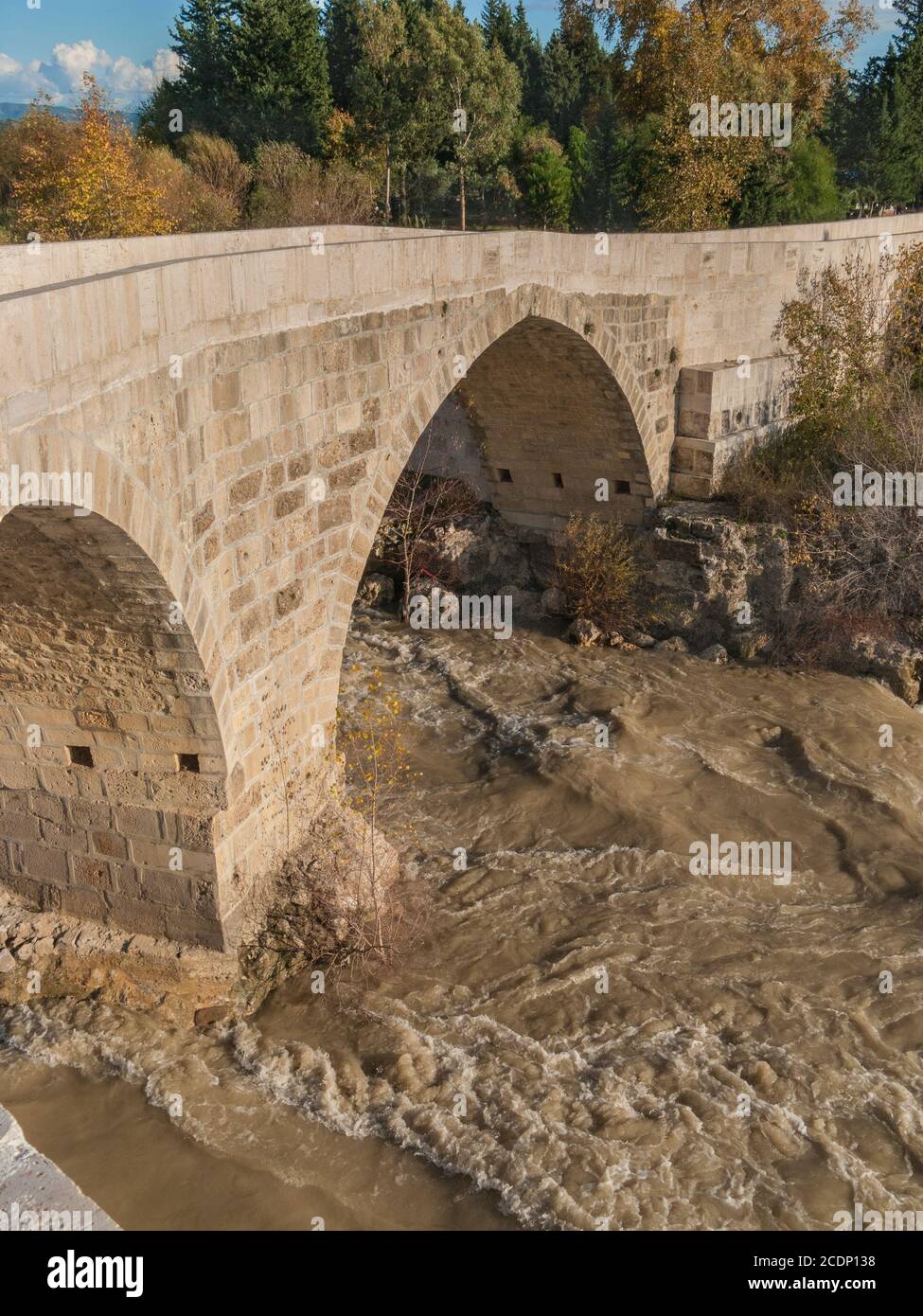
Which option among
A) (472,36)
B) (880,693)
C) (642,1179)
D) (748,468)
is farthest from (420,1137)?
(472,36)

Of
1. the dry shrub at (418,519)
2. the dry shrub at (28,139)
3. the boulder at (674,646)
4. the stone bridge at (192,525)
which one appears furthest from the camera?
the dry shrub at (28,139)

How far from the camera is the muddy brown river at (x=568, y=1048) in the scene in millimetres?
5844

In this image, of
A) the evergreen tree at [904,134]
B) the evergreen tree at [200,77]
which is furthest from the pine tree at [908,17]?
the evergreen tree at [200,77]

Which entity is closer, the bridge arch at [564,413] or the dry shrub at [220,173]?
the bridge arch at [564,413]

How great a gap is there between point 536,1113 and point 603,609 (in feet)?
25.4

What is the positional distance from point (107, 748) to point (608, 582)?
7.79 metres

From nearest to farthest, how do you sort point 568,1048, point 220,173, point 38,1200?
point 38,1200, point 568,1048, point 220,173

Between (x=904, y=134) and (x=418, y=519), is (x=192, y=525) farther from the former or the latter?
(x=904, y=134)

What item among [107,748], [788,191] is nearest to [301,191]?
[788,191]

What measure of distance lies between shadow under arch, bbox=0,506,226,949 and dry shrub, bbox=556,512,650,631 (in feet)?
24.5

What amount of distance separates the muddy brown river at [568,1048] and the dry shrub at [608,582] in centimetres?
317

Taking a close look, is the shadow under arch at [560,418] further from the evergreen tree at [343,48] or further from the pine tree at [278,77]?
the evergreen tree at [343,48]

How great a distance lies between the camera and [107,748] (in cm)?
657

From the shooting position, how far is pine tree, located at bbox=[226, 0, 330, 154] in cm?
2483
